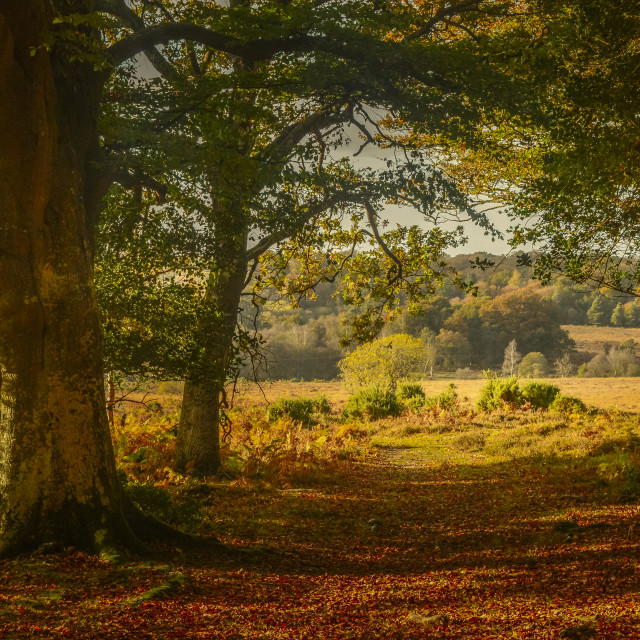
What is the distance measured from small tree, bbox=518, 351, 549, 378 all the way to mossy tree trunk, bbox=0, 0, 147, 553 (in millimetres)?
65640

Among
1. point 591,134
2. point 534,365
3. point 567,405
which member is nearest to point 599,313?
point 534,365

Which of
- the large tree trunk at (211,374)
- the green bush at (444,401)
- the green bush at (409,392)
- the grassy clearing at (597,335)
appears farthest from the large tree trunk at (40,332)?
the grassy clearing at (597,335)

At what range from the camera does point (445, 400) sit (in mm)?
27266

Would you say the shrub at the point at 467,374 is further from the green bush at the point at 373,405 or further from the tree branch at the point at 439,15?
the tree branch at the point at 439,15

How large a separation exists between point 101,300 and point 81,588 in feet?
17.7

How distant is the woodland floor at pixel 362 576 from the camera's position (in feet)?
13.5

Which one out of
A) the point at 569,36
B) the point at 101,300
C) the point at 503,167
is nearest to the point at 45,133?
the point at 101,300

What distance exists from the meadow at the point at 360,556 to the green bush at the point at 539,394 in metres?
8.74

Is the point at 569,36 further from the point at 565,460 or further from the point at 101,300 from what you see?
the point at 565,460

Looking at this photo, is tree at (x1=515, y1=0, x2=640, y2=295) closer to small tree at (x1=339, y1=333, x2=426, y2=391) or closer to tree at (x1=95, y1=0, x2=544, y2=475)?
tree at (x1=95, y1=0, x2=544, y2=475)

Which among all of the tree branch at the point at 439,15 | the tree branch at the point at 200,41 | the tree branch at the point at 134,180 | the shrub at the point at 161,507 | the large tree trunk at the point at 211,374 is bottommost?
the shrub at the point at 161,507

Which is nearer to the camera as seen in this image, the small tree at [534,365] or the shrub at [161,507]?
the shrub at [161,507]

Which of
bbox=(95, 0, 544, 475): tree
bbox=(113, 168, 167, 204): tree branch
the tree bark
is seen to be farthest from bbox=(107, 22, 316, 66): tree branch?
bbox=(113, 168, 167, 204): tree branch

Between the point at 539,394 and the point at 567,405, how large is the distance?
222 cm
